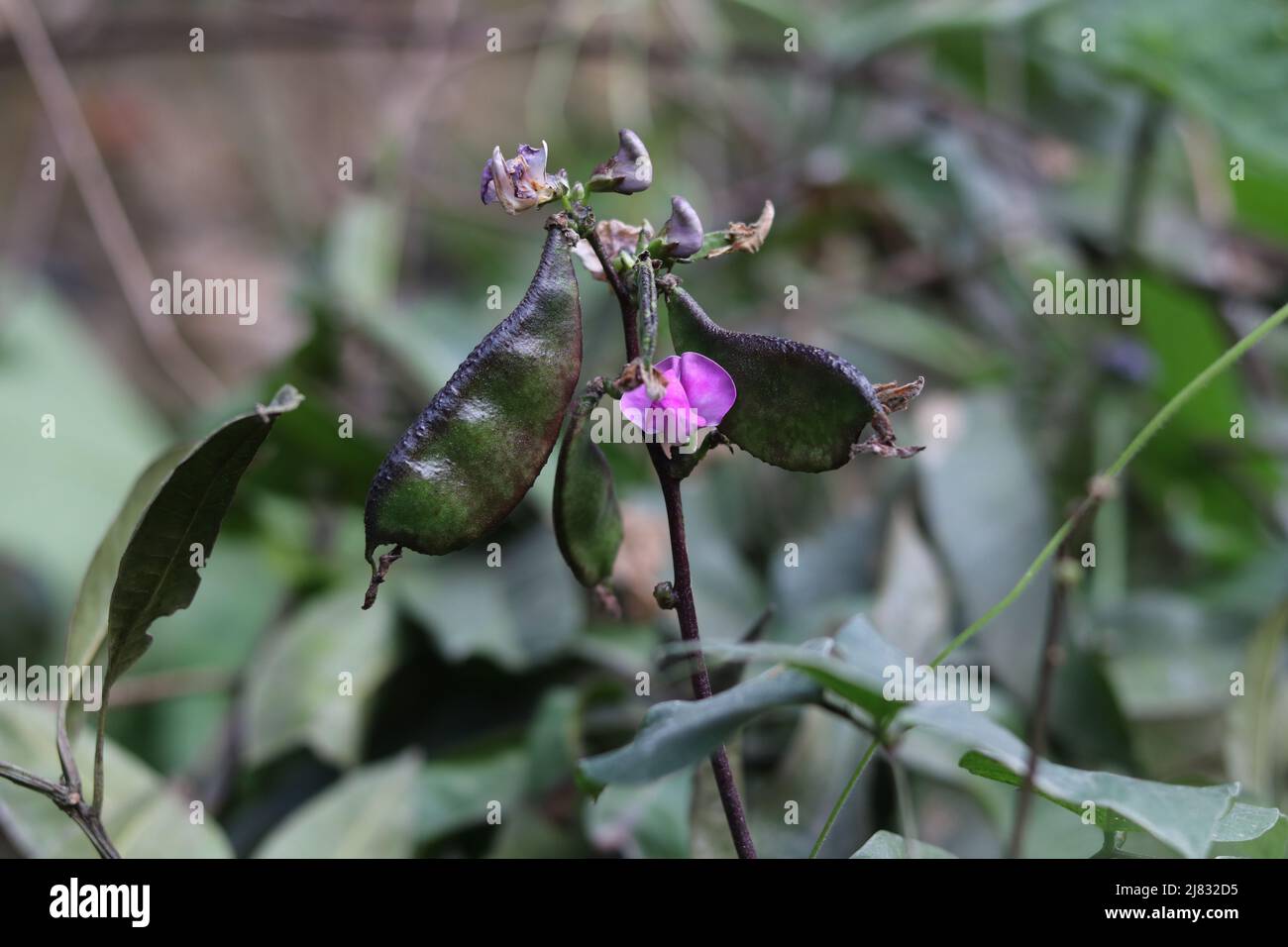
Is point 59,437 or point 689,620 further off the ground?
point 59,437

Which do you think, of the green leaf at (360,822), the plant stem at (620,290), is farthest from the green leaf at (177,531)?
the green leaf at (360,822)

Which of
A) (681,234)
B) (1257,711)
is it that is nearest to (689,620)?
(681,234)

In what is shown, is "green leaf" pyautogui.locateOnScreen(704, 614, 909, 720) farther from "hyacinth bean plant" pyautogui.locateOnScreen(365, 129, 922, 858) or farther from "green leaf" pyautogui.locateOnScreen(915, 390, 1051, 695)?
"green leaf" pyautogui.locateOnScreen(915, 390, 1051, 695)

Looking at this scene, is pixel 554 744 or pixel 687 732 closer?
pixel 687 732

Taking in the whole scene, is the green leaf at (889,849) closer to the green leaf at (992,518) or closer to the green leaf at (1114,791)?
the green leaf at (1114,791)

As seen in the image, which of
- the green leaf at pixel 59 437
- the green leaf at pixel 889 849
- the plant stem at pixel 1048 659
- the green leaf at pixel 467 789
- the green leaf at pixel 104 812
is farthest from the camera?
the green leaf at pixel 59 437

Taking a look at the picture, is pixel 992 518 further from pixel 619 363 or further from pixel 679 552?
pixel 679 552

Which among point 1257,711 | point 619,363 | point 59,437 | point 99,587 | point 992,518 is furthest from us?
point 59,437
